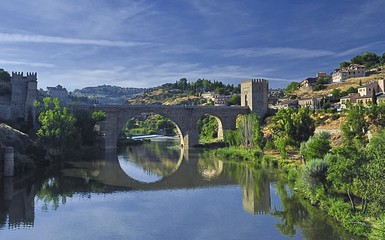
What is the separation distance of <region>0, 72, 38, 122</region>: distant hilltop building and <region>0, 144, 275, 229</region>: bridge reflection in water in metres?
10.7

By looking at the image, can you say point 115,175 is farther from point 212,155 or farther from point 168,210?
point 212,155

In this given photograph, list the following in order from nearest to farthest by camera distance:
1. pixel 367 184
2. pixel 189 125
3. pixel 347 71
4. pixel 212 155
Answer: pixel 367 184, pixel 212 155, pixel 189 125, pixel 347 71

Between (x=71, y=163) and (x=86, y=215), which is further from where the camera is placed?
(x=71, y=163)

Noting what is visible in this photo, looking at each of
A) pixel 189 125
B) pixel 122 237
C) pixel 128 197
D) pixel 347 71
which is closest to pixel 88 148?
pixel 189 125

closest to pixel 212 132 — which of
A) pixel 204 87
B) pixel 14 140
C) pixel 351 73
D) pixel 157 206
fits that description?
pixel 14 140

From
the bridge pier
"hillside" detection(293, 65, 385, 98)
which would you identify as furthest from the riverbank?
"hillside" detection(293, 65, 385, 98)

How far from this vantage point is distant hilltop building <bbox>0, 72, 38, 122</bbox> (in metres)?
39.3

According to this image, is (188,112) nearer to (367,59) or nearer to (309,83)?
(309,83)

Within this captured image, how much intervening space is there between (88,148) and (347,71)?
179 ft

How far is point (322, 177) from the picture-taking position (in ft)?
56.1

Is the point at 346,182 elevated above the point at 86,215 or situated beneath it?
elevated above

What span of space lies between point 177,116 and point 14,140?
2346 centimetres

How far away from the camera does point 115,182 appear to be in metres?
24.9

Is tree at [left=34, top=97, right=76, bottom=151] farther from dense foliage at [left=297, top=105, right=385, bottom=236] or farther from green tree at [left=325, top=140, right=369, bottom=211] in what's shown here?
green tree at [left=325, top=140, right=369, bottom=211]
